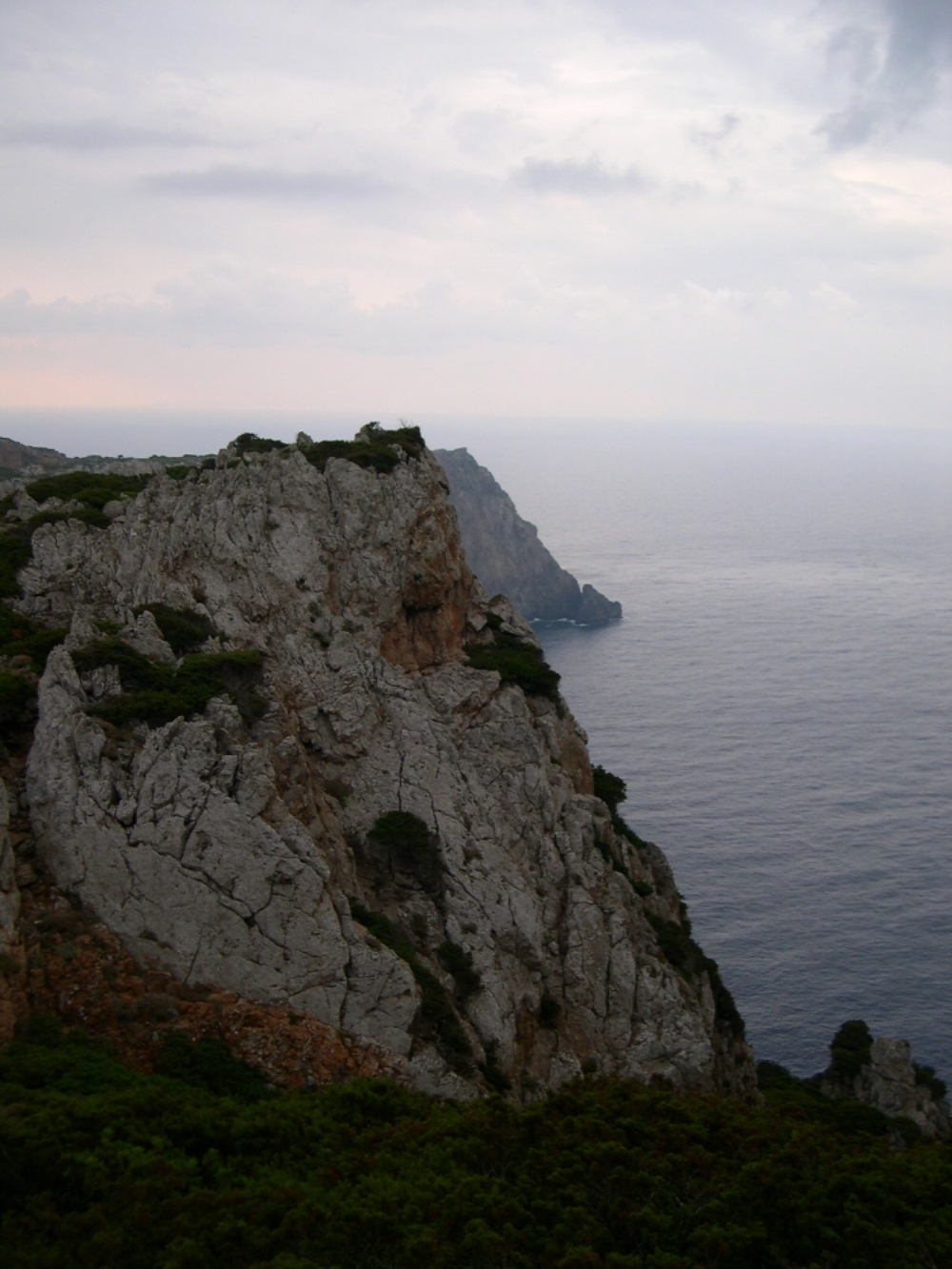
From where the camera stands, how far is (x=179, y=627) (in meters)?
28.8

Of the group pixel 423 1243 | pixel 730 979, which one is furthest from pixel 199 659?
pixel 730 979

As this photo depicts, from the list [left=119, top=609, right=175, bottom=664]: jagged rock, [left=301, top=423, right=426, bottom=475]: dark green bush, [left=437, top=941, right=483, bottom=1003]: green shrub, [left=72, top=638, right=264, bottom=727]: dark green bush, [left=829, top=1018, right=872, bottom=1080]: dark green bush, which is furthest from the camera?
[left=829, top=1018, right=872, bottom=1080]: dark green bush

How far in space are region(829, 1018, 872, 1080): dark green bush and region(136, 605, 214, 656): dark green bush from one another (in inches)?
1473

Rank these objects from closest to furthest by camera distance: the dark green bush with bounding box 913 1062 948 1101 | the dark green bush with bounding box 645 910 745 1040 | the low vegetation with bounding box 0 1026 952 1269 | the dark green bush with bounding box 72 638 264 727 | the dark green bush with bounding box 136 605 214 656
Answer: the low vegetation with bounding box 0 1026 952 1269, the dark green bush with bounding box 72 638 264 727, the dark green bush with bounding box 136 605 214 656, the dark green bush with bounding box 645 910 745 1040, the dark green bush with bounding box 913 1062 948 1101

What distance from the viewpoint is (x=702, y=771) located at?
89688 mm

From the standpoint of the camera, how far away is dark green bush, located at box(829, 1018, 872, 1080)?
1928 inches

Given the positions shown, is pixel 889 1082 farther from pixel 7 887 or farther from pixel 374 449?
pixel 7 887

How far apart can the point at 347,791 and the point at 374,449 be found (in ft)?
45.0

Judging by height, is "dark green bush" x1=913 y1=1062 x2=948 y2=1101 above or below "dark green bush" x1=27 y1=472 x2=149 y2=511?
below

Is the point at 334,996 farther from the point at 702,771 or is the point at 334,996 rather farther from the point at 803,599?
the point at 803,599

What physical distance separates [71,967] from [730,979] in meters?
47.2

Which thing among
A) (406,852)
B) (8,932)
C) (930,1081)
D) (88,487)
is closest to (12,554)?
(88,487)

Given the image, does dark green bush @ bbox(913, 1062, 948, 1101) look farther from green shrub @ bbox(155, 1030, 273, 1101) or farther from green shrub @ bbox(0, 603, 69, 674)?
green shrub @ bbox(0, 603, 69, 674)

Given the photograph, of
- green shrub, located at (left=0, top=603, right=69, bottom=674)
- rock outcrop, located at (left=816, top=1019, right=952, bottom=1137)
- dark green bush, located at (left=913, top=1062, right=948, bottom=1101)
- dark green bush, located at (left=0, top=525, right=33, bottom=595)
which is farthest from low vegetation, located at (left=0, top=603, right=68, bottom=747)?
dark green bush, located at (left=913, top=1062, right=948, bottom=1101)
